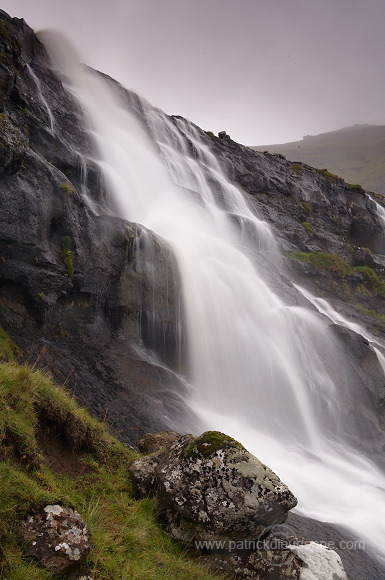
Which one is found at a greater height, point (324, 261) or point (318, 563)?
point (324, 261)

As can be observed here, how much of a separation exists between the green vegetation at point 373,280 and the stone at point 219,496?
1187 inches

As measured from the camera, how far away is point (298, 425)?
14.5 meters

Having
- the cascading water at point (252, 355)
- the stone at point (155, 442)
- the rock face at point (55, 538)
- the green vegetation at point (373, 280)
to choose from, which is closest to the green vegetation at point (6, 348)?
the stone at point (155, 442)

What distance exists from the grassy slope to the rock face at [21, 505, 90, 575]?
9 cm

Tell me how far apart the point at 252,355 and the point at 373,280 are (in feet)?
70.6

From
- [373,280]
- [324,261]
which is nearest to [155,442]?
[324,261]

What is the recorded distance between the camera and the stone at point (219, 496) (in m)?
5.10

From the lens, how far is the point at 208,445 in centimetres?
560

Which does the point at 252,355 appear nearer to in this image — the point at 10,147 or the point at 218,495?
the point at 218,495

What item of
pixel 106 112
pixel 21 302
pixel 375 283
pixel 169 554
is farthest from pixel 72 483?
pixel 375 283

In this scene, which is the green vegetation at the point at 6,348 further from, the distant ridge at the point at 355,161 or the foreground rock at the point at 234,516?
the distant ridge at the point at 355,161

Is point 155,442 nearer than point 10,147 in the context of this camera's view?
Yes

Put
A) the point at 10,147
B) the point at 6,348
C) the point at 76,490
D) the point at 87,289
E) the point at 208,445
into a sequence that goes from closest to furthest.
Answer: the point at 76,490, the point at 208,445, the point at 6,348, the point at 10,147, the point at 87,289

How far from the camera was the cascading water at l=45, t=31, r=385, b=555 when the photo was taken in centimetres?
1124
